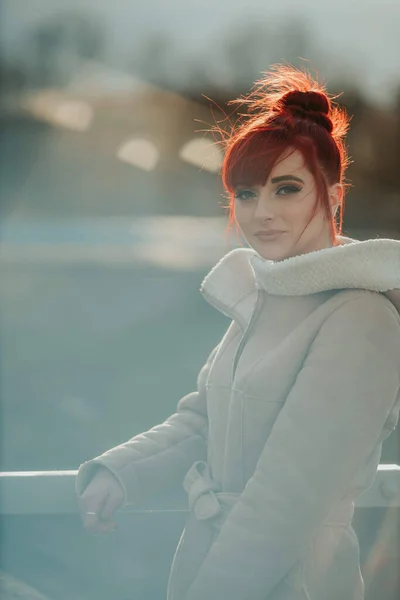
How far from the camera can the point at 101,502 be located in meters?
1.60

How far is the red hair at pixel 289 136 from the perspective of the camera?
4.83 ft

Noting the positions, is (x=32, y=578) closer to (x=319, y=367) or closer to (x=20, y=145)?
(x=319, y=367)

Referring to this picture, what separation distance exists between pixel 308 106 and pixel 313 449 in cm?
61

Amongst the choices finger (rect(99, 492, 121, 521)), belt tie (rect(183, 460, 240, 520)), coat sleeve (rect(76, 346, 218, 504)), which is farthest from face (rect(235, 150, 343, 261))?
finger (rect(99, 492, 121, 521))

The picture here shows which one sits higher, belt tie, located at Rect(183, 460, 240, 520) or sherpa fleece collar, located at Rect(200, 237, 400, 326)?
sherpa fleece collar, located at Rect(200, 237, 400, 326)

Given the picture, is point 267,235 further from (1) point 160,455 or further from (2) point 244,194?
(1) point 160,455

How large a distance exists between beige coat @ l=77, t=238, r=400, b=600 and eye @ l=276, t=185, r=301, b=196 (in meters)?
0.12

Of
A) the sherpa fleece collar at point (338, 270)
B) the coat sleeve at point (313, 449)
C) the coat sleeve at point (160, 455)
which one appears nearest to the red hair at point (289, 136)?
the sherpa fleece collar at point (338, 270)

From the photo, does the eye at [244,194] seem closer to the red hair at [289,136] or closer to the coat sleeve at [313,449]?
the red hair at [289,136]

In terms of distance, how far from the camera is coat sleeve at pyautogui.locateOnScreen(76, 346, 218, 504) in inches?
64.6

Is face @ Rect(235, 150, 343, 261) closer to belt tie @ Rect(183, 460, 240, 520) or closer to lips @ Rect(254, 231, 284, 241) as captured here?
lips @ Rect(254, 231, 284, 241)

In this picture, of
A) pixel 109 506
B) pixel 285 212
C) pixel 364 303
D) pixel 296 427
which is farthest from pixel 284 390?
pixel 109 506

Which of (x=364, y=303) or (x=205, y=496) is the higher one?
(x=364, y=303)

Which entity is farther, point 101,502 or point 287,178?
point 101,502
